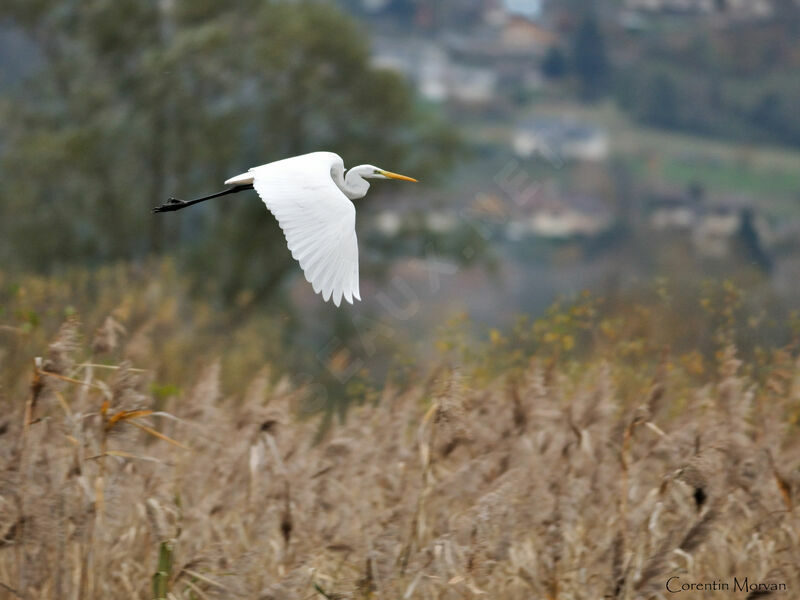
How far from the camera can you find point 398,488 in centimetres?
395

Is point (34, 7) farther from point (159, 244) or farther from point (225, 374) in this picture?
point (225, 374)

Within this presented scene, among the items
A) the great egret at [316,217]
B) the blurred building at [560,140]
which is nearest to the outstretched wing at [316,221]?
A: the great egret at [316,217]

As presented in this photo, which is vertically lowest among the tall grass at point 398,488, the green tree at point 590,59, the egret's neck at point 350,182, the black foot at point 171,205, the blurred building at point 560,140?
the blurred building at point 560,140

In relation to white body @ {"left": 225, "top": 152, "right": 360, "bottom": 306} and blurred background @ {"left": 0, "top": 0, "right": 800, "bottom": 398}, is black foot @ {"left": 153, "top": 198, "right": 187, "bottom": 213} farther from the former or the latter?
blurred background @ {"left": 0, "top": 0, "right": 800, "bottom": 398}

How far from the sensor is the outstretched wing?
3.55 meters

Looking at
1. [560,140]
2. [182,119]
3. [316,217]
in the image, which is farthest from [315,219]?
[560,140]

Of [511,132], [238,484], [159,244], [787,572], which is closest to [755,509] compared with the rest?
[787,572]

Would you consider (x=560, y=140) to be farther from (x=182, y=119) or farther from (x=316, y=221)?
(x=316, y=221)

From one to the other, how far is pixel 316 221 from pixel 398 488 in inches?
37.4

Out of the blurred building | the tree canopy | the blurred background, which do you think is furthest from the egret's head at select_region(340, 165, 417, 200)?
the blurred building

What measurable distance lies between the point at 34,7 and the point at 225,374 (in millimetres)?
9247

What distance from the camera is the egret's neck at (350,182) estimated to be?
408 cm

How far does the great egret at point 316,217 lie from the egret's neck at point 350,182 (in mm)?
32

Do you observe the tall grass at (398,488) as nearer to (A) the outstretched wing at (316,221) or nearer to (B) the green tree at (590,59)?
(A) the outstretched wing at (316,221)
